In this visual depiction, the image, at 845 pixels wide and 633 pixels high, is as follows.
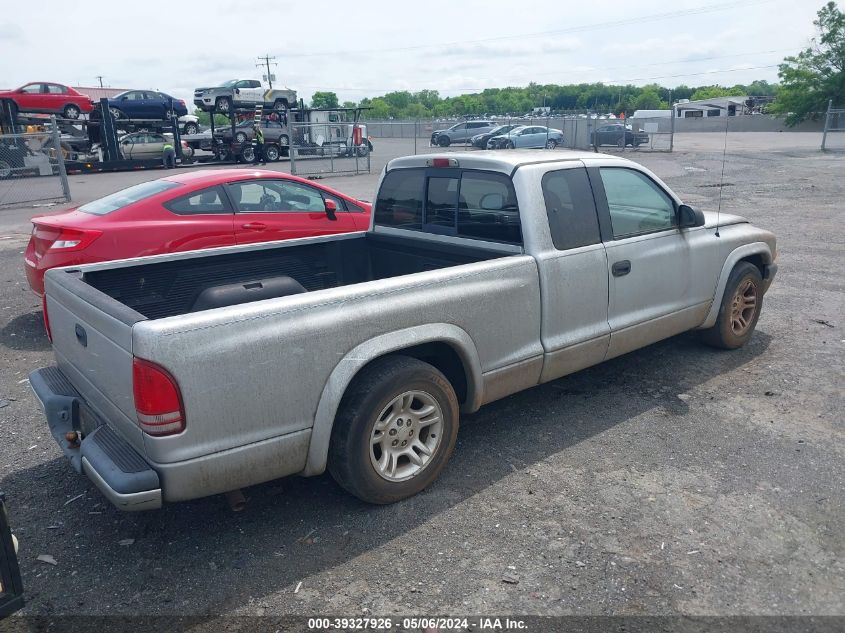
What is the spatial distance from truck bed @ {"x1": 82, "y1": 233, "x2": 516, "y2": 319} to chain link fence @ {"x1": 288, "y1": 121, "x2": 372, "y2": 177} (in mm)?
19151

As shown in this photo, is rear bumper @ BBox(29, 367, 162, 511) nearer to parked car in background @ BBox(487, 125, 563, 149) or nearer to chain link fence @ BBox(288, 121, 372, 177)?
chain link fence @ BBox(288, 121, 372, 177)

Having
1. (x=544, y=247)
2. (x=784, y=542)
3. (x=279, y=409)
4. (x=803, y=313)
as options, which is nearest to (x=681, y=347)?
(x=803, y=313)

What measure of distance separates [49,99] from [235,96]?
7.57m

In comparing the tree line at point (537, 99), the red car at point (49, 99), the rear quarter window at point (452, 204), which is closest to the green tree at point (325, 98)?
the tree line at point (537, 99)

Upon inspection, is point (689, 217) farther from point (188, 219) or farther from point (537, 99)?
point (537, 99)

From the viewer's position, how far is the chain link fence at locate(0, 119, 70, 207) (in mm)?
17562

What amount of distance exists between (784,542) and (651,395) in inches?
73.4

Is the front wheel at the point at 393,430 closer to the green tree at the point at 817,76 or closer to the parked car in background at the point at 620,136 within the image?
the parked car in background at the point at 620,136

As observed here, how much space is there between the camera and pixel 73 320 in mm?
3551

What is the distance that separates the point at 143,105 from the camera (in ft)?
101

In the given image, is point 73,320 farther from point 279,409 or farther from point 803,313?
point 803,313

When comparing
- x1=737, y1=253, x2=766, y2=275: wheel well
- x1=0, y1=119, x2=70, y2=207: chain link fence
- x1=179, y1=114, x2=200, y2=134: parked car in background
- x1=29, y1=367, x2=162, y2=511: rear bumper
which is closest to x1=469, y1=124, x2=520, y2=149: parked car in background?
x1=179, y1=114, x2=200, y2=134: parked car in background

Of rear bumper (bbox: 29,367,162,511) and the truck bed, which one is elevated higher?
the truck bed

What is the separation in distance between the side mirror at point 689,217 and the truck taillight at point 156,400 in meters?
3.94
